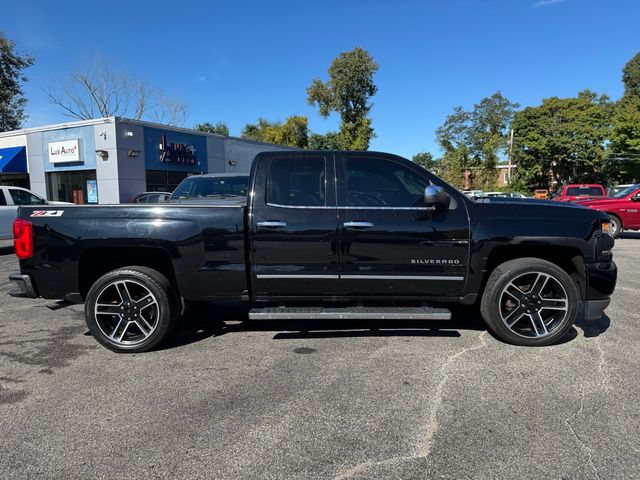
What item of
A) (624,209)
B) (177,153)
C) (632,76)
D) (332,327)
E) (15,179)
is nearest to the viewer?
(332,327)

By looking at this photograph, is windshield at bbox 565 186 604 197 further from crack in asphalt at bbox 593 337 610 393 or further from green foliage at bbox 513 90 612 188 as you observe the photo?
green foliage at bbox 513 90 612 188

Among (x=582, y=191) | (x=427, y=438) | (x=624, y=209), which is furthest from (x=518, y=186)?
(x=427, y=438)

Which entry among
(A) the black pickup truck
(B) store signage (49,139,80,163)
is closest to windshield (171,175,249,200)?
(A) the black pickup truck

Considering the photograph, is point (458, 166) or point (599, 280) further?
point (458, 166)

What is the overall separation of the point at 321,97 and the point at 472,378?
1681 inches

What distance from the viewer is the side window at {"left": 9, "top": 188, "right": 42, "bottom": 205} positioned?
41.1ft

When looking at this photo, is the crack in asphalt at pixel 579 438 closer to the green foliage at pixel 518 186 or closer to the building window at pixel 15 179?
the building window at pixel 15 179

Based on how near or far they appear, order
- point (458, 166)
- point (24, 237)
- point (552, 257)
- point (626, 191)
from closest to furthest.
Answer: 1. point (24, 237)
2. point (552, 257)
3. point (626, 191)
4. point (458, 166)

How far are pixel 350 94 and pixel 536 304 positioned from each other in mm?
41301

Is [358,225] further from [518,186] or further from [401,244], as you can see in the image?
[518,186]

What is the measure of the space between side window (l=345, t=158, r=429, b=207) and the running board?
1013mm

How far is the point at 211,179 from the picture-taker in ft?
28.8

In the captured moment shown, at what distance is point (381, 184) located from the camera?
14.6 ft

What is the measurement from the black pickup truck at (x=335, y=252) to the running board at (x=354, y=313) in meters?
0.01
